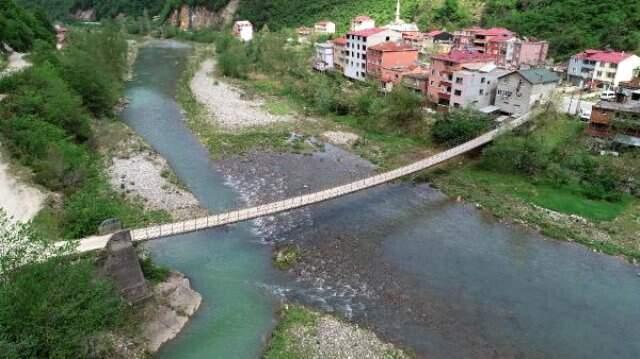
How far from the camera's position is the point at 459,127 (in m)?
35.9

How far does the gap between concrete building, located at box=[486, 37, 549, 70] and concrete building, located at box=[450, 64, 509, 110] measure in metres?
13.1

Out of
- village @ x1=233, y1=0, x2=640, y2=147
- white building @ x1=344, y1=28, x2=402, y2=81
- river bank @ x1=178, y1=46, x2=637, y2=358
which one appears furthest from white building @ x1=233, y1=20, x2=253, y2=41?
river bank @ x1=178, y1=46, x2=637, y2=358

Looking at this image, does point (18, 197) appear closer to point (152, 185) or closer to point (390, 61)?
point (152, 185)

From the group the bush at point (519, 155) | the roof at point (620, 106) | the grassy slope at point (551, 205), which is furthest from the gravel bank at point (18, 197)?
the roof at point (620, 106)

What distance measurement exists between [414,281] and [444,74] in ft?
90.6

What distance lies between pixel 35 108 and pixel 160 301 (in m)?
19.2

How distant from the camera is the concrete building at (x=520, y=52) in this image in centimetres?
5438

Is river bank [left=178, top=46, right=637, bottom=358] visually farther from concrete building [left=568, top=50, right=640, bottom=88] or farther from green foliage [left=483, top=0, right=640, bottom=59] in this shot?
green foliage [left=483, top=0, right=640, bottom=59]

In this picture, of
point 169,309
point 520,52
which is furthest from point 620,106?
point 169,309

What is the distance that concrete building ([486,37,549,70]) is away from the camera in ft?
178

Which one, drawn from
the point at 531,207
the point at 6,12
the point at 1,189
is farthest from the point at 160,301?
the point at 6,12

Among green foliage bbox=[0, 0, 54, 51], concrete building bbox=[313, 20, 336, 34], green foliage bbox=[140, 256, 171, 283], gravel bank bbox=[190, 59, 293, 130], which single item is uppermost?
green foliage bbox=[0, 0, 54, 51]

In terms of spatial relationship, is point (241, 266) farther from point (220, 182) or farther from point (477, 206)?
point (477, 206)

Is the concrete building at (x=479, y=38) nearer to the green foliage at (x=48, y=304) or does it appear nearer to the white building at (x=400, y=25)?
the white building at (x=400, y=25)
